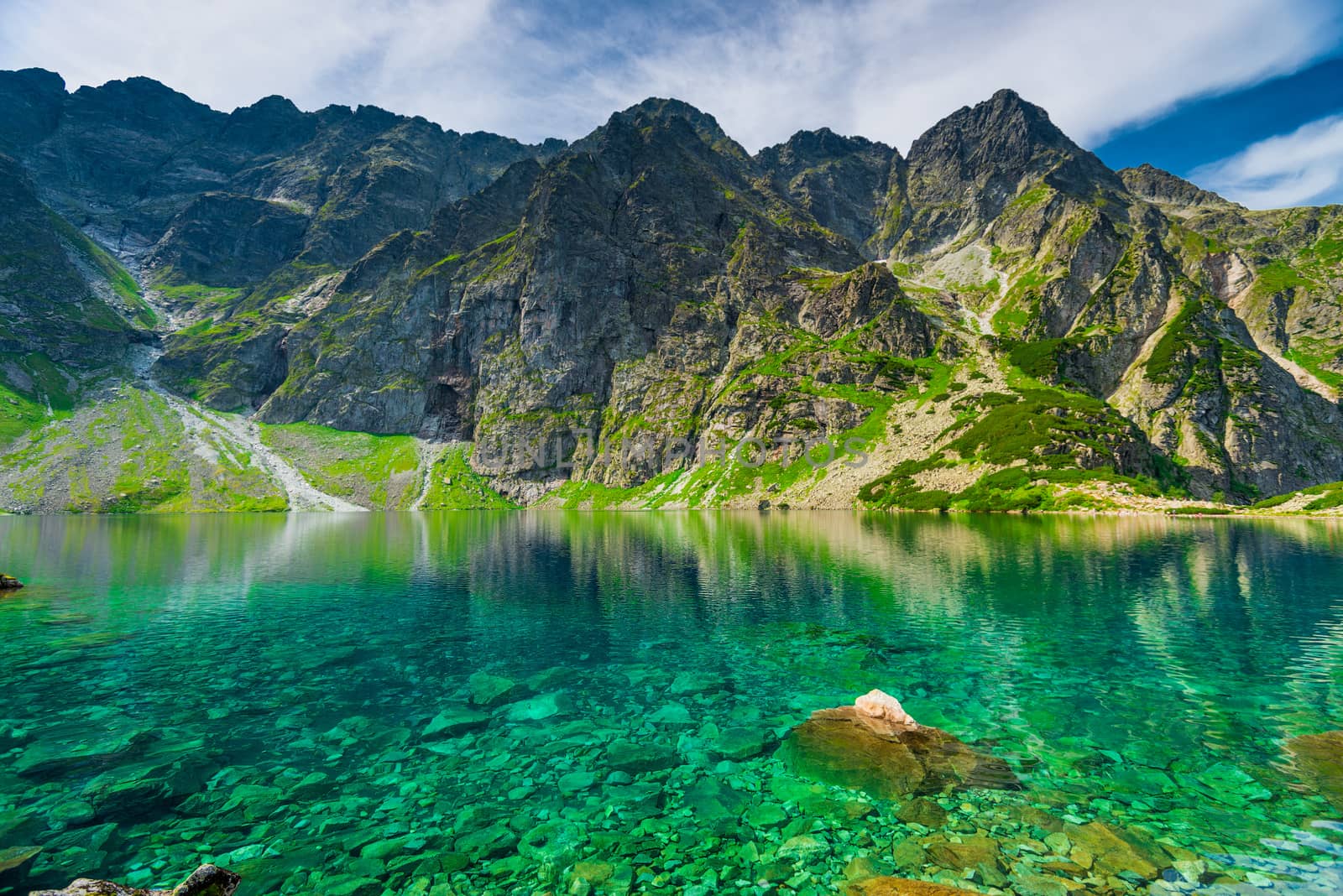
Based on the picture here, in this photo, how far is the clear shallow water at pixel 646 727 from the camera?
12352 mm

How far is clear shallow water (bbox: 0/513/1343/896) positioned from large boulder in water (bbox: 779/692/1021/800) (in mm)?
692

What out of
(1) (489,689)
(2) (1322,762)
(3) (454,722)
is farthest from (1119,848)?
(1) (489,689)

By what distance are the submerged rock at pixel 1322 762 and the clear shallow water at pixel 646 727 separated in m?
0.40

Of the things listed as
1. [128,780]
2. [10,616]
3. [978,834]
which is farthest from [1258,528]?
[10,616]

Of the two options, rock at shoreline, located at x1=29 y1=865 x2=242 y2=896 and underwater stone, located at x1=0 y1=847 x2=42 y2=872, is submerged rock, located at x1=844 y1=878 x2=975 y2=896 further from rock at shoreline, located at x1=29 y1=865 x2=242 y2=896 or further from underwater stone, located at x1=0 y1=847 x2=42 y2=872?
underwater stone, located at x1=0 y1=847 x2=42 y2=872

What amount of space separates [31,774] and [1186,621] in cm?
5010

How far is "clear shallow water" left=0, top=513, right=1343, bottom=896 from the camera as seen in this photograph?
40.5 feet

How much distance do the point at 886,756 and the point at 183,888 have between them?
16.1 m

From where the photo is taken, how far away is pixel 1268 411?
18688 cm

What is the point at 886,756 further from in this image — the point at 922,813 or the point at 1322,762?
the point at 1322,762

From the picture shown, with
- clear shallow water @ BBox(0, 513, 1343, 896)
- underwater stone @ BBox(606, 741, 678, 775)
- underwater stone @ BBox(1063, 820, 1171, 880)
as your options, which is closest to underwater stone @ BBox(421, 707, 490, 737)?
clear shallow water @ BBox(0, 513, 1343, 896)

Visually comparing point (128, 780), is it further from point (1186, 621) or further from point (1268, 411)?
point (1268, 411)

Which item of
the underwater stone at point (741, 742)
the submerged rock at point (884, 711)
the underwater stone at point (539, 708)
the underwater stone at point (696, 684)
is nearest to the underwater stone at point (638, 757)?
the underwater stone at point (741, 742)

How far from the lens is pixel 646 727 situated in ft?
65.6
